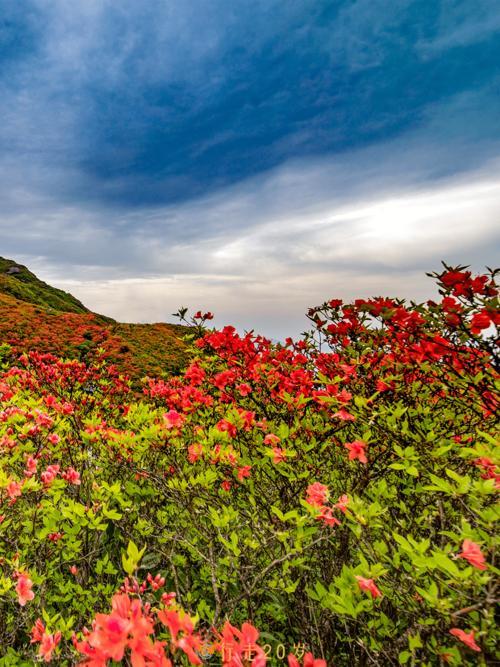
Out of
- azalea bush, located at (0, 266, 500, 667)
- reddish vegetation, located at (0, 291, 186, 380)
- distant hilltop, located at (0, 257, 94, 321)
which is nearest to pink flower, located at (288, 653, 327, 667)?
azalea bush, located at (0, 266, 500, 667)

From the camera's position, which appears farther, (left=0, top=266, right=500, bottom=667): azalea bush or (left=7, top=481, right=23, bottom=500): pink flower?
(left=7, top=481, right=23, bottom=500): pink flower

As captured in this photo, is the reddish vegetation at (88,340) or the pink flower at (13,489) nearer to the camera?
the pink flower at (13,489)

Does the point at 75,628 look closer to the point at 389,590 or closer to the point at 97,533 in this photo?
the point at 97,533

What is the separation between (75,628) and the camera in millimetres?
3131

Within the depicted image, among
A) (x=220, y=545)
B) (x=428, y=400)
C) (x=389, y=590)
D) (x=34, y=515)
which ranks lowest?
(x=220, y=545)

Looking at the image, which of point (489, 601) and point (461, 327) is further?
point (461, 327)

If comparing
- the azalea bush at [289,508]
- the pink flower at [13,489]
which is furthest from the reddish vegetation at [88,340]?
the pink flower at [13,489]

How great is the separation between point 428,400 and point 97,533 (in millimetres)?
4084

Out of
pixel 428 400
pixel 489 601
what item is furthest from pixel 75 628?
pixel 428 400

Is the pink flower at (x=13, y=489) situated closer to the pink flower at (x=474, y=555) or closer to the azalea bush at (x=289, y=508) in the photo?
the azalea bush at (x=289, y=508)

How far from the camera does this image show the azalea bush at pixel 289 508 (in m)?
1.88

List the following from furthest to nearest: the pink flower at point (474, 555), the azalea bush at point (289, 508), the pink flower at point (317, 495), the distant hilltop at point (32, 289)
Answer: the distant hilltop at point (32, 289) → the pink flower at point (317, 495) → the azalea bush at point (289, 508) → the pink flower at point (474, 555)

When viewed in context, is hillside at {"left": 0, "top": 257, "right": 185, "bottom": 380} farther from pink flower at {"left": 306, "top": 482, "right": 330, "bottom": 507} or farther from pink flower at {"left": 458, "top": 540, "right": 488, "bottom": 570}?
pink flower at {"left": 458, "top": 540, "right": 488, "bottom": 570}

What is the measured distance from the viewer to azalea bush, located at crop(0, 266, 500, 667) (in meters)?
1.88
